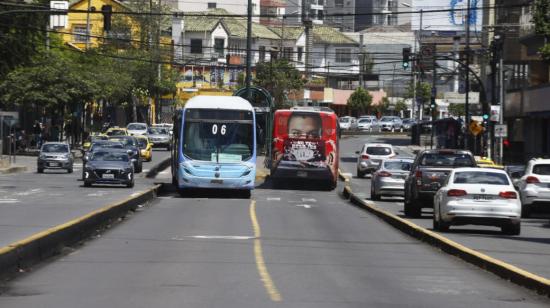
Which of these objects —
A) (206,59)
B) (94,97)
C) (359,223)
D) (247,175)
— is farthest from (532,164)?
(206,59)

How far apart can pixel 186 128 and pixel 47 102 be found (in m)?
35.1

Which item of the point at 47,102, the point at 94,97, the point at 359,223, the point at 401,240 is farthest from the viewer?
the point at 94,97

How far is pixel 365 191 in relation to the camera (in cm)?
5156

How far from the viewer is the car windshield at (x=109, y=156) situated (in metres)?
47.4

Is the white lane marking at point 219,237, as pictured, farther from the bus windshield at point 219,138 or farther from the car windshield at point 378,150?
the car windshield at point 378,150

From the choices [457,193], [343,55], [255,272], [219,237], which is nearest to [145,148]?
[457,193]

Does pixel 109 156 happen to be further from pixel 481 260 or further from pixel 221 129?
pixel 481 260

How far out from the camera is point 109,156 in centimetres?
4772

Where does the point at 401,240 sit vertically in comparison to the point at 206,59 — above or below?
below

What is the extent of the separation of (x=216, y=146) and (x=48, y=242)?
21.7 m

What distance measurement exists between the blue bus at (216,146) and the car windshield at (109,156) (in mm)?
6551

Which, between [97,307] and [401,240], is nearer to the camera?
[97,307]

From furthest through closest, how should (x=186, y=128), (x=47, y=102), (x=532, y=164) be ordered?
(x=47, y=102) → (x=186, y=128) → (x=532, y=164)

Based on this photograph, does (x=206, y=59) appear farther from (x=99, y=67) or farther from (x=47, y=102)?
(x=47, y=102)
